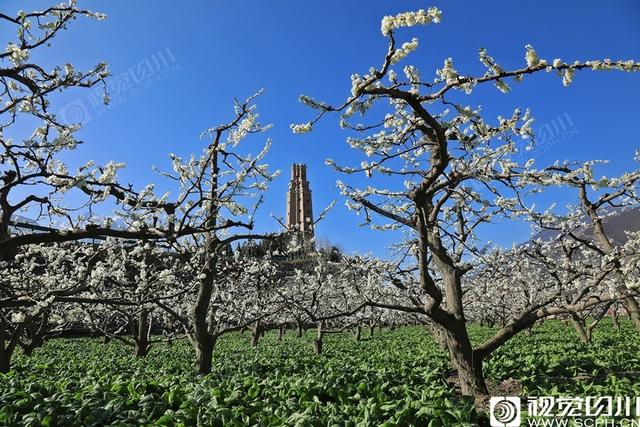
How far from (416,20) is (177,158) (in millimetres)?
8806

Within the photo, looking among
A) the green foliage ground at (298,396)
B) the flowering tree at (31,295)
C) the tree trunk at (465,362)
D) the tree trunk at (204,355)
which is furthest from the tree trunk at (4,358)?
the tree trunk at (465,362)

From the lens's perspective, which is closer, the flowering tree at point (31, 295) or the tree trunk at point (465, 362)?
Answer: the flowering tree at point (31, 295)

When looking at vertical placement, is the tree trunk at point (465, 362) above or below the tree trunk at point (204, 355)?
below

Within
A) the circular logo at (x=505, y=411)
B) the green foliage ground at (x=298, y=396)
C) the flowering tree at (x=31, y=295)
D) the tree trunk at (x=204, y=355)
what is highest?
the flowering tree at (x=31, y=295)

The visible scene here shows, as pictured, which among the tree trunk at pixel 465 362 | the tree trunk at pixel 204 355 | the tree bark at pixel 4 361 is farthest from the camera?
the tree bark at pixel 4 361

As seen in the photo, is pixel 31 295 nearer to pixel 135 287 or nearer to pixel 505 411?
pixel 505 411

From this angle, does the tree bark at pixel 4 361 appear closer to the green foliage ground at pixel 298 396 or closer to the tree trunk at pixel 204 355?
the green foliage ground at pixel 298 396

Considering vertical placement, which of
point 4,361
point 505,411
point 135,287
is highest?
point 135,287

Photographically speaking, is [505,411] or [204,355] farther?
[204,355]

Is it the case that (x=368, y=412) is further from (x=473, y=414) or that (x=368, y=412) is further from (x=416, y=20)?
(x=416, y=20)

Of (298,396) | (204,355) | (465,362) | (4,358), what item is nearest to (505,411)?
(465,362)

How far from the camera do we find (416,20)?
357cm

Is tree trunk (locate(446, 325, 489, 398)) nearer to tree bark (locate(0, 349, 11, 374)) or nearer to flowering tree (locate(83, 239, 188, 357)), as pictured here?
flowering tree (locate(83, 239, 188, 357))

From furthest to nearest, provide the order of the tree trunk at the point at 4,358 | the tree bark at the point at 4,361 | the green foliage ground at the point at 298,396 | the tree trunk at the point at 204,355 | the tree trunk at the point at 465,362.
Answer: the tree bark at the point at 4,361, the tree trunk at the point at 4,358, the tree trunk at the point at 204,355, the tree trunk at the point at 465,362, the green foliage ground at the point at 298,396
